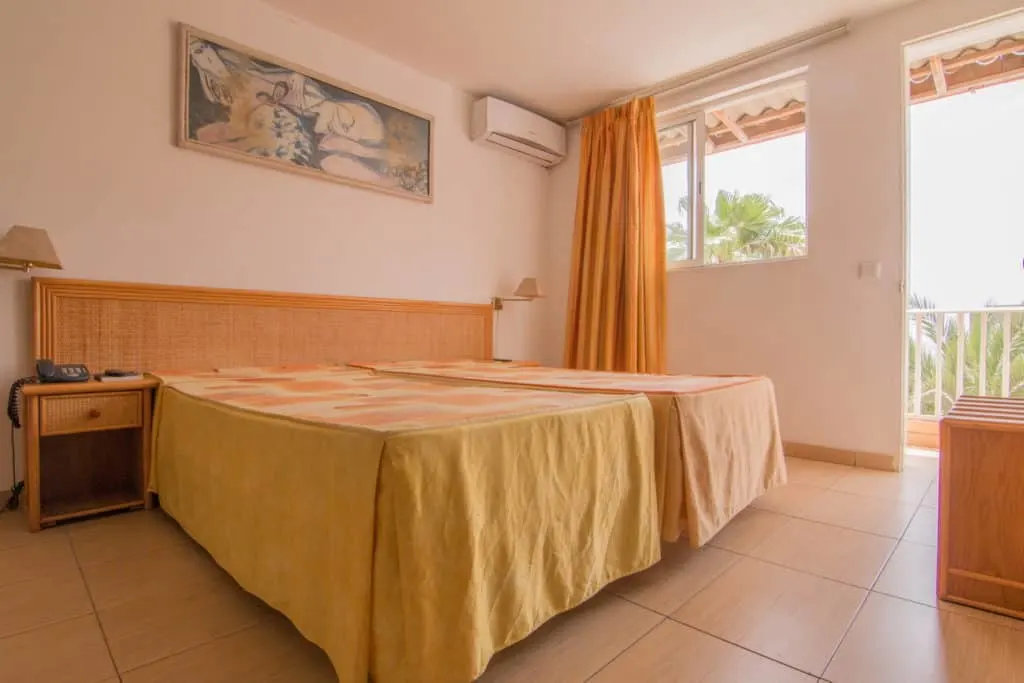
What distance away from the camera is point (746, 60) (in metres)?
3.29

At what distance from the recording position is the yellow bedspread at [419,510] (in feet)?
2.92

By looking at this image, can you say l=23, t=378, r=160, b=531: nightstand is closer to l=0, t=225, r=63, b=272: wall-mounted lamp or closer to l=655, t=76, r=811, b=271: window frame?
l=0, t=225, r=63, b=272: wall-mounted lamp

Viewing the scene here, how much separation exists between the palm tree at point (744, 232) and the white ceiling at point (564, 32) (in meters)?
0.99

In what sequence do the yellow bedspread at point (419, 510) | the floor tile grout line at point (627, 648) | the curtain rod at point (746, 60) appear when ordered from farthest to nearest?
1. the curtain rod at point (746, 60)
2. the floor tile grout line at point (627, 648)
3. the yellow bedspread at point (419, 510)

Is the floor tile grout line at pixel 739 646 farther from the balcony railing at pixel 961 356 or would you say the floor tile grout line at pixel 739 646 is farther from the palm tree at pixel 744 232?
the balcony railing at pixel 961 356

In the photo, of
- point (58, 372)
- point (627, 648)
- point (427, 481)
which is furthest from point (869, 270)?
point (58, 372)

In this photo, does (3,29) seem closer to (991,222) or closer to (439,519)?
(439,519)

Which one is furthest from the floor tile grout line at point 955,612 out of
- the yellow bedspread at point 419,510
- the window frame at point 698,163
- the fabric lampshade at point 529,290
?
the fabric lampshade at point 529,290

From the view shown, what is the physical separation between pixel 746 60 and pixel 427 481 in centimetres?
365

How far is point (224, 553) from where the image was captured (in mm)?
1393

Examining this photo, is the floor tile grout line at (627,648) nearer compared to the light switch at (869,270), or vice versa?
the floor tile grout line at (627,648)

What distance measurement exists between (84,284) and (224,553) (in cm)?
160

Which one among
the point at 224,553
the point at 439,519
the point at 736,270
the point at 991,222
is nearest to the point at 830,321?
the point at 736,270

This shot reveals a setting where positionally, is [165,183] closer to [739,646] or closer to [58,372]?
[58,372]
